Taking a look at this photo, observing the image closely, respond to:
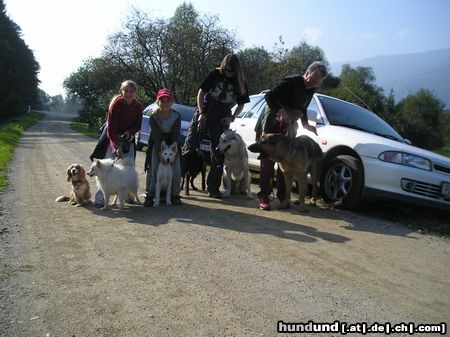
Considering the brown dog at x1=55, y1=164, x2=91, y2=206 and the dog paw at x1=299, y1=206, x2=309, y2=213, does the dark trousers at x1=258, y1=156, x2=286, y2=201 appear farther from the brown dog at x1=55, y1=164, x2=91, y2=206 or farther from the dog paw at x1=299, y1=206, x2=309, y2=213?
the brown dog at x1=55, y1=164, x2=91, y2=206

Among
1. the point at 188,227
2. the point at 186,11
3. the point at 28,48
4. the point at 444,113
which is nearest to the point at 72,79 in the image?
the point at 28,48

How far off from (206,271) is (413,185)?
Result: 355 centimetres

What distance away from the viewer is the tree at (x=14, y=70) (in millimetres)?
45531

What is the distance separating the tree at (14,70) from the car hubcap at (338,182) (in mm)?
44992

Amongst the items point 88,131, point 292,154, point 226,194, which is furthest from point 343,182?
point 88,131

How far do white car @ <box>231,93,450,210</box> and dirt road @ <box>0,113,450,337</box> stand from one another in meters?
0.49

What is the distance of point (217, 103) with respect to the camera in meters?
7.12

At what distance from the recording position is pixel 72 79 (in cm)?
5831

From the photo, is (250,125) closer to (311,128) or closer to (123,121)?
(311,128)

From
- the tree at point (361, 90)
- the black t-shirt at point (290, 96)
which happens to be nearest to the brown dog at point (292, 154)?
the black t-shirt at point (290, 96)

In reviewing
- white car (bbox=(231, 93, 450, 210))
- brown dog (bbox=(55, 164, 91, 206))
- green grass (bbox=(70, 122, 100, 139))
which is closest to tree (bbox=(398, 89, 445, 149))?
green grass (bbox=(70, 122, 100, 139))

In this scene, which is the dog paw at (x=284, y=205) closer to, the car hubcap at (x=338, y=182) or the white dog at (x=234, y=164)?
the car hubcap at (x=338, y=182)

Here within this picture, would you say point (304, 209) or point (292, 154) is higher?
point (292, 154)

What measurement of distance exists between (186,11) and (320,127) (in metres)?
33.3
